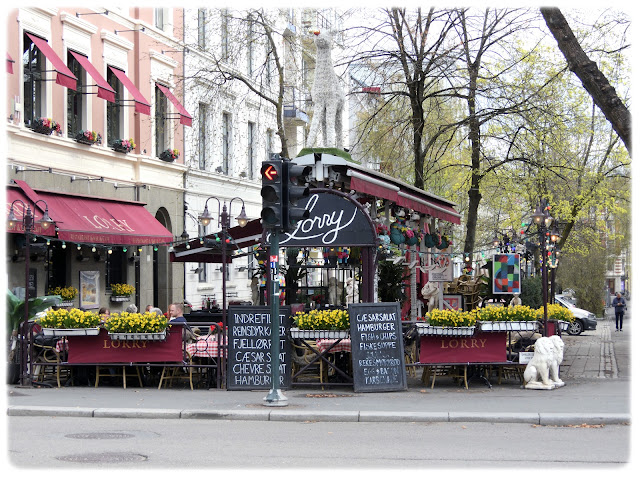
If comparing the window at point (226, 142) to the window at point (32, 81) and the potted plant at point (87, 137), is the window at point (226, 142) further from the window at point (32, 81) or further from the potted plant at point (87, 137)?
the window at point (32, 81)

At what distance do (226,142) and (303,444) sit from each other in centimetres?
2585

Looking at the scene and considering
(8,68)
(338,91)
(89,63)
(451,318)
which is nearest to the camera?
(451,318)

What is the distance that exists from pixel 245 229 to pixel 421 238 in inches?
158

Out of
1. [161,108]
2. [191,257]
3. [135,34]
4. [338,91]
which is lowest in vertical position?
[191,257]

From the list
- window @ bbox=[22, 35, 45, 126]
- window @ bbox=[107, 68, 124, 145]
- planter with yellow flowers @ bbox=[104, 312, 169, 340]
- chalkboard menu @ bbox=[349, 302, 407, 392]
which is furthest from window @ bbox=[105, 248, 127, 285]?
chalkboard menu @ bbox=[349, 302, 407, 392]

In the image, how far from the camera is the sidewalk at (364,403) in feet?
37.9

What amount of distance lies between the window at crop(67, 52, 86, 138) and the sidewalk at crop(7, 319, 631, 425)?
11.3 m

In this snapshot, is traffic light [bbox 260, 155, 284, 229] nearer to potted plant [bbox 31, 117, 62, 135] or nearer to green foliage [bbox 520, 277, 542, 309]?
potted plant [bbox 31, 117, 62, 135]

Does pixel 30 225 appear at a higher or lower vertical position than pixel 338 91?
lower
